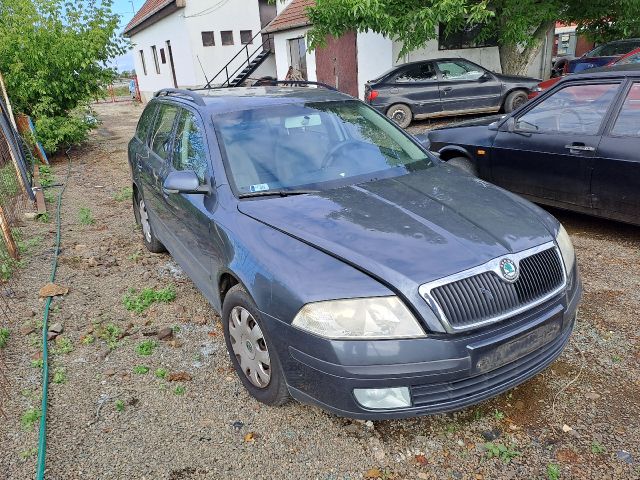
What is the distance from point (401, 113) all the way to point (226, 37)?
1350 centimetres

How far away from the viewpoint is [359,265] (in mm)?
2291

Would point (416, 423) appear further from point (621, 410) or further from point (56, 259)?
point (56, 259)

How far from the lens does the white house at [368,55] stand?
13961 millimetres

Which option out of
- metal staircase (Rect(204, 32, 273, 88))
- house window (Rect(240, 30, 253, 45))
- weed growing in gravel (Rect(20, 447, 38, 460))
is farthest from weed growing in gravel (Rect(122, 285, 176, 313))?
house window (Rect(240, 30, 253, 45))

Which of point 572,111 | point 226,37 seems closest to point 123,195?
point 572,111

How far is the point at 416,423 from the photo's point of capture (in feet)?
8.67

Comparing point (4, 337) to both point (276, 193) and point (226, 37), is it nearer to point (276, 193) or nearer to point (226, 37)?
point (276, 193)

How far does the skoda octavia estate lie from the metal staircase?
59.9 ft

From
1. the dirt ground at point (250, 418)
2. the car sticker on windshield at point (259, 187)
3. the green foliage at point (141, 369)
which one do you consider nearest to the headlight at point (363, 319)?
the dirt ground at point (250, 418)

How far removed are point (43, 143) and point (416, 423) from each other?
36.6ft

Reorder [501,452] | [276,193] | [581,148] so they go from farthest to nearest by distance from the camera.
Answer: [581,148], [276,193], [501,452]

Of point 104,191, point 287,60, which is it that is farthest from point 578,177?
point 287,60

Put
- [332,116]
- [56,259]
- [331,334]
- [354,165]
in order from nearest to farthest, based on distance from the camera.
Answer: [331,334] → [354,165] → [332,116] → [56,259]

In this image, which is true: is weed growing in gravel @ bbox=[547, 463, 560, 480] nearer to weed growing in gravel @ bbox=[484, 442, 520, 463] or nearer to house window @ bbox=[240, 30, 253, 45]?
weed growing in gravel @ bbox=[484, 442, 520, 463]
